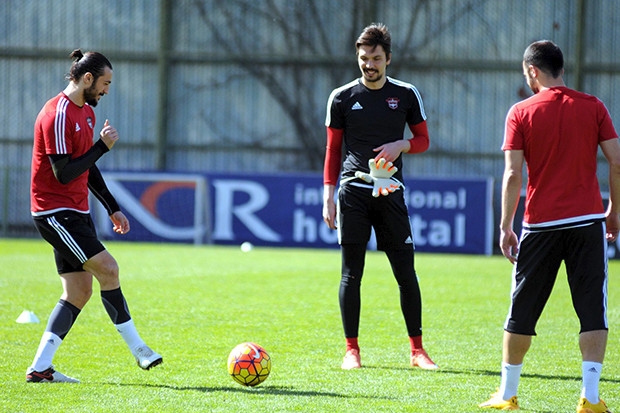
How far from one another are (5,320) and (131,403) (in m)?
3.79

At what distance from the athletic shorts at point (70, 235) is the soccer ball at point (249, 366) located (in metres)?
1.07

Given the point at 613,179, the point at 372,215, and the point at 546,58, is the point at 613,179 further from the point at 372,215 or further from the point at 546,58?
the point at 372,215

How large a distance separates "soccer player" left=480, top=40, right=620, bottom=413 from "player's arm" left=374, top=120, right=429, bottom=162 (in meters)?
A: 1.61

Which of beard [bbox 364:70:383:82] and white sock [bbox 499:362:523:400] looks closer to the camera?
white sock [bbox 499:362:523:400]

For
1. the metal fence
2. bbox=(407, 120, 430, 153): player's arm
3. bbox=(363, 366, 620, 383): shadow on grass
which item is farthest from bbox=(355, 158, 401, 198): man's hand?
the metal fence

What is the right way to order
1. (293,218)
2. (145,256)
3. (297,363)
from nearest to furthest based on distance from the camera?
1. (297,363)
2. (145,256)
3. (293,218)

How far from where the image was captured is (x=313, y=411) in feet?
17.7

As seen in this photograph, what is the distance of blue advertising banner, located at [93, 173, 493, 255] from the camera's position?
18.2 meters

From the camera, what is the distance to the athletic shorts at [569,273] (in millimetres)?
5266

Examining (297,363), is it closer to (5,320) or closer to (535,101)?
(535,101)

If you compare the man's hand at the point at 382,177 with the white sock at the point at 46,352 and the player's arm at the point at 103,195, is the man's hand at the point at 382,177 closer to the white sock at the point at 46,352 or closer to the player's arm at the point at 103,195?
the player's arm at the point at 103,195

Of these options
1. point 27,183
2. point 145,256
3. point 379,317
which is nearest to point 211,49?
point 27,183

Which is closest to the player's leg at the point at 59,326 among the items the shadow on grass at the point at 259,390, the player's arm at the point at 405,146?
the shadow on grass at the point at 259,390

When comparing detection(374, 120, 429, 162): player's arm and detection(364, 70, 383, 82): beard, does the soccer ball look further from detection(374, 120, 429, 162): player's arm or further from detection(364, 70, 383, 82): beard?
detection(364, 70, 383, 82): beard
